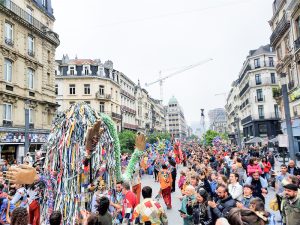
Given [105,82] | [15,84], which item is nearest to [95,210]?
[15,84]

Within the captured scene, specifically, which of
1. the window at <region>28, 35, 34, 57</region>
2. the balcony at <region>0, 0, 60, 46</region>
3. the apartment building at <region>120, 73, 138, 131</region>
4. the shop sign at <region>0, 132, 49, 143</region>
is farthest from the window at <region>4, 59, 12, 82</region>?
the apartment building at <region>120, 73, 138, 131</region>

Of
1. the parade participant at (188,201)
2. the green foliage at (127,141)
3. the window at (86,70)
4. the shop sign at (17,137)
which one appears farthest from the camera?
the window at (86,70)

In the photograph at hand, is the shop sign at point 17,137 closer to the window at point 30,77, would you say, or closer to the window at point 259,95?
the window at point 30,77

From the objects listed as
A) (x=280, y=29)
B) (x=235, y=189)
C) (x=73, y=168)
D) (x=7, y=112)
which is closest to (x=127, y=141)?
(x=7, y=112)

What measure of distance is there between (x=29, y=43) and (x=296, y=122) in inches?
900

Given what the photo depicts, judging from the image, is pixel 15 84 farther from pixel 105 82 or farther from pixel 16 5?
pixel 105 82

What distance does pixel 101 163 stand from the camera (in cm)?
564

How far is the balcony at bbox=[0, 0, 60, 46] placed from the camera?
19.9 metres

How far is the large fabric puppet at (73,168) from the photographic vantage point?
4.96m

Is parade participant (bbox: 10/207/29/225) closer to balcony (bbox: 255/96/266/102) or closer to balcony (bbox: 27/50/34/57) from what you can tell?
balcony (bbox: 27/50/34/57)

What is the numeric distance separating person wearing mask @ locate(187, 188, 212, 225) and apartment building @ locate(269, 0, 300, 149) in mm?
16423

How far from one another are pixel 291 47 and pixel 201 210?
68.4ft

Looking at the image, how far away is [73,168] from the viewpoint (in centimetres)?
507

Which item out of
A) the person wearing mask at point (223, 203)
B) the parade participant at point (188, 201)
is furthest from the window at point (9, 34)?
the person wearing mask at point (223, 203)
